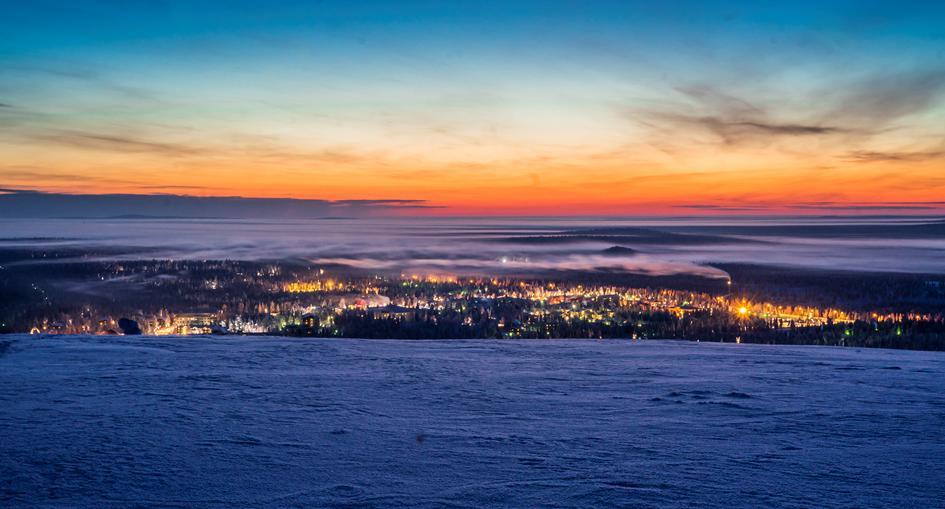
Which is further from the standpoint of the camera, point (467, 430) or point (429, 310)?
point (429, 310)

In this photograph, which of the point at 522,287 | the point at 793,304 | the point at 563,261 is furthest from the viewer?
the point at 563,261

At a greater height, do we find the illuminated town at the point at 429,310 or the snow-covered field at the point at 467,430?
the snow-covered field at the point at 467,430

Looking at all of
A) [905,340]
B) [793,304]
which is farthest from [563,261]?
[905,340]

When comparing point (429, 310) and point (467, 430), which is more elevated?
point (467, 430)

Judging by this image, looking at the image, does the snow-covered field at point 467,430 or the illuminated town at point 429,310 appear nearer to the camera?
the snow-covered field at point 467,430

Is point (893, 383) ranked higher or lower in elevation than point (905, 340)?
higher

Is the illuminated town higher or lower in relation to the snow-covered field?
lower

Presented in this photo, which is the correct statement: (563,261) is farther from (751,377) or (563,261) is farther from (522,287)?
(751,377)

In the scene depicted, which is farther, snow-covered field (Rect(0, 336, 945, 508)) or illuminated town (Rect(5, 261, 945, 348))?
illuminated town (Rect(5, 261, 945, 348))
